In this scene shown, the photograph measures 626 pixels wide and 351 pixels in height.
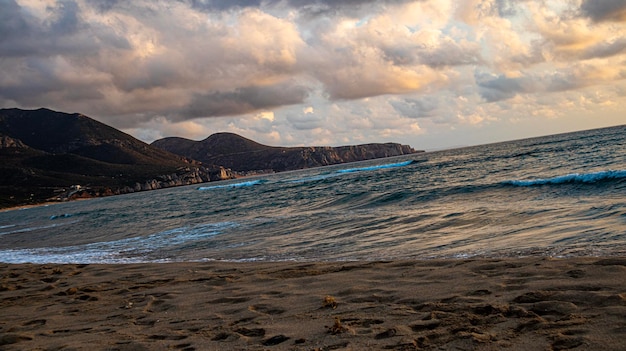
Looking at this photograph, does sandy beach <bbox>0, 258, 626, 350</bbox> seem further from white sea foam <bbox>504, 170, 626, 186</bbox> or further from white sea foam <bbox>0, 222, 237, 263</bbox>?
white sea foam <bbox>504, 170, 626, 186</bbox>

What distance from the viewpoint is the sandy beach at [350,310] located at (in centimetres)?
467

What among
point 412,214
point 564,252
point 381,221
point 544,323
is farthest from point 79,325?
point 412,214

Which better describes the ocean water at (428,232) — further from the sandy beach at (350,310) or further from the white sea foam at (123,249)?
the sandy beach at (350,310)

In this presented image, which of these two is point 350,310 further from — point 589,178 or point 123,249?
point 589,178

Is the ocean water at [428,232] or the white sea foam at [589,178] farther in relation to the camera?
the white sea foam at [589,178]

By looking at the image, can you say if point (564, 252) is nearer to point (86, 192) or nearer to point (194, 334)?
point (194, 334)

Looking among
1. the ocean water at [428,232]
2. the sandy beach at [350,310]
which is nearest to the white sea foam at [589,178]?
the ocean water at [428,232]

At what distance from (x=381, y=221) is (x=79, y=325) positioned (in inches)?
488

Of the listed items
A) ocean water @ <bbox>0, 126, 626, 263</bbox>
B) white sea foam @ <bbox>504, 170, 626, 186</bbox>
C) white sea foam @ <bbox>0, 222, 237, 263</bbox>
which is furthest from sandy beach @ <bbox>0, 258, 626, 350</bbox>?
white sea foam @ <bbox>504, 170, 626, 186</bbox>

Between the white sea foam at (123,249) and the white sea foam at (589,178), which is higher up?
the white sea foam at (589,178)

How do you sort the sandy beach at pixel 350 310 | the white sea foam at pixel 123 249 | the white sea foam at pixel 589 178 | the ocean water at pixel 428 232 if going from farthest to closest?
the white sea foam at pixel 589 178 → the white sea foam at pixel 123 249 → the ocean water at pixel 428 232 → the sandy beach at pixel 350 310

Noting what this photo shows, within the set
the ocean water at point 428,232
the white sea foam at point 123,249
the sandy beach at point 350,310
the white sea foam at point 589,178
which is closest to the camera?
the sandy beach at point 350,310

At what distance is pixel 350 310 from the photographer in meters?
6.09

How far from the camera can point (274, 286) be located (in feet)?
27.3
